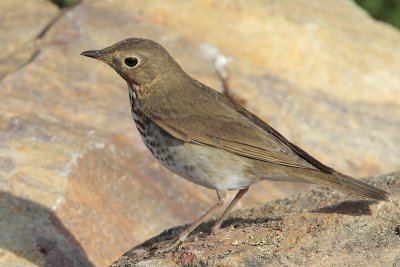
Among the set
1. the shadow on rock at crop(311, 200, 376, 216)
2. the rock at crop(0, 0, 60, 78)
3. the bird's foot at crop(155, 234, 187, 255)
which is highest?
the shadow on rock at crop(311, 200, 376, 216)

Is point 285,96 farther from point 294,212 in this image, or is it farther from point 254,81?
point 294,212

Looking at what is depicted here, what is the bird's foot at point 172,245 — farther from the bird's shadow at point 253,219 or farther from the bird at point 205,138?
the bird's shadow at point 253,219

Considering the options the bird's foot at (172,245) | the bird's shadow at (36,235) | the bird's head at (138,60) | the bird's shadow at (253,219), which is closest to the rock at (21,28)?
the bird's shadow at (36,235)

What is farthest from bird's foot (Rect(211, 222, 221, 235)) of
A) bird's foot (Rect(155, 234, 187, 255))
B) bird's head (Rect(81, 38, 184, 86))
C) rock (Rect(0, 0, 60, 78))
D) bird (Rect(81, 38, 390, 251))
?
rock (Rect(0, 0, 60, 78))

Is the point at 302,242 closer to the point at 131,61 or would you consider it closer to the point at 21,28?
the point at 131,61

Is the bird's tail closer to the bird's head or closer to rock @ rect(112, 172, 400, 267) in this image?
rock @ rect(112, 172, 400, 267)

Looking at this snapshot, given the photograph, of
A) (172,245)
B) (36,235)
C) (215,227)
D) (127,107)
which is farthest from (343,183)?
(127,107)
